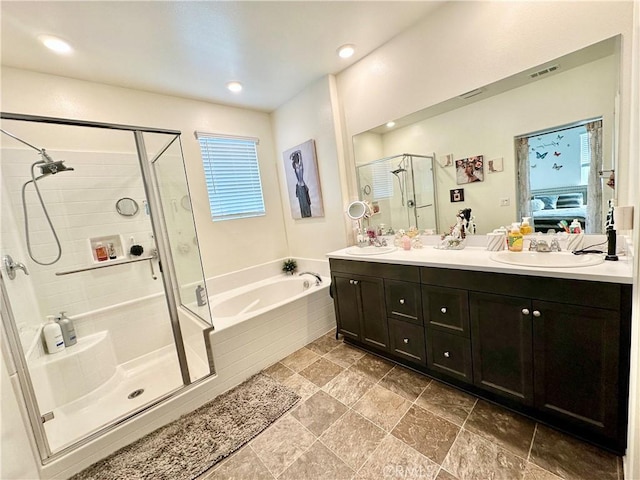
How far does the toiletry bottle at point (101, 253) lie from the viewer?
229 centimetres

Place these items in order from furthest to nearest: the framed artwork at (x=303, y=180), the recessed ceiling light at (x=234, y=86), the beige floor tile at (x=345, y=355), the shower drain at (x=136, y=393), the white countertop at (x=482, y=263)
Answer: the framed artwork at (x=303, y=180) → the recessed ceiling light at (x=234, y=86) → the beige floor tile at (x=345, y=355) → the shower drain at (x=136, y=393) → the white countertop at (x=482, y=263)

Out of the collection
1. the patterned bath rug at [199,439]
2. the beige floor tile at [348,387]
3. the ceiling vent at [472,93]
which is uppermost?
the ceiling vent at [472,93]

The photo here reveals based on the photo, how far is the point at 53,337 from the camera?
1.96 m

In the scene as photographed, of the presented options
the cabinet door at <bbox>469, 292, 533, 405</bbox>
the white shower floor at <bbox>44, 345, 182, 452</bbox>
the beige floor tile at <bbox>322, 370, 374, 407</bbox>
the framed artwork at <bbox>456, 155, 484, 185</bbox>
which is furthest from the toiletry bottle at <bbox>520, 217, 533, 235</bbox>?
the white shower floor at <bbox>44, 345, 182, 452</bbox>

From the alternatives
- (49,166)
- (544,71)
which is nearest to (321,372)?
(544,71)

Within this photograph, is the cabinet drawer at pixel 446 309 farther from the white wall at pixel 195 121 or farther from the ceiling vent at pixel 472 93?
the white wall at pixel 195 121

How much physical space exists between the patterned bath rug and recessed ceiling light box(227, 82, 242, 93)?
9.10 ft

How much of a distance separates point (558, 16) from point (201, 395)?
3290 mm

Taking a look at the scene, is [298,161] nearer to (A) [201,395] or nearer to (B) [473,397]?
(A) [201,395]

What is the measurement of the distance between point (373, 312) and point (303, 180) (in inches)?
68.8

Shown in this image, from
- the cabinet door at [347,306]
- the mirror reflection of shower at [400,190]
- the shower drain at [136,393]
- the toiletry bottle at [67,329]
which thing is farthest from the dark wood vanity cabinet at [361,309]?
→ the toiletry bottle at [67,329]

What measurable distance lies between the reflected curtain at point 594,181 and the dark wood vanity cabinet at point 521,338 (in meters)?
0.57

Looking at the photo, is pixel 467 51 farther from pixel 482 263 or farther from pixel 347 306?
pixel 347 306

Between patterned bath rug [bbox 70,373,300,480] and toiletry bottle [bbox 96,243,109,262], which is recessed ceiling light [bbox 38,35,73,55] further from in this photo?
patterned bath rug [bbox 70,373,300,480]
